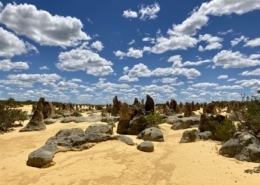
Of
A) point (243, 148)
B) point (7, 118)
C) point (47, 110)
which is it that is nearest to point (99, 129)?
point (243, 148)

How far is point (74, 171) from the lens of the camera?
41.7 feet

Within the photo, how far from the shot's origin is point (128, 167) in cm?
1352

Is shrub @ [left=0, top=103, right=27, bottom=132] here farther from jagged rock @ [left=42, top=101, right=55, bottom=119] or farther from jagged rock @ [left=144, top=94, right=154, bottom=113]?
jagged rock @ [left=144, top=94, right=154, bottom=113]

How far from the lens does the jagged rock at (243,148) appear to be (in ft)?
46.5

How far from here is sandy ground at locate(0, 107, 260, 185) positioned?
1174cm

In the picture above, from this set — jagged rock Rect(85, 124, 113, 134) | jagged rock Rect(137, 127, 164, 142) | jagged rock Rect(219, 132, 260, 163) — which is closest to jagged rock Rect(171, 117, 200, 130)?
jagged rock Rect(137, 127, 164, 142)

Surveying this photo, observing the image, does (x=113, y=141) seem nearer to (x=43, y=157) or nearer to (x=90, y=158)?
(x=90, y=158)

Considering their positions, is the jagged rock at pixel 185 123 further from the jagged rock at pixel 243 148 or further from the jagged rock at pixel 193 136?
the jagged rock at pixel 243 148

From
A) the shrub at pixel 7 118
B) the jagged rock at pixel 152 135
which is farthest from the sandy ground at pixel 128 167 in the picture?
the shrub at pixel 7 118

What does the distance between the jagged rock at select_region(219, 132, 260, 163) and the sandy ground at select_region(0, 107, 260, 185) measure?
0.58 meters

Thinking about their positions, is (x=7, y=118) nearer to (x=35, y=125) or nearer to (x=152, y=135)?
(x=35, y=125)

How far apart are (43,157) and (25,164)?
115 centimetres

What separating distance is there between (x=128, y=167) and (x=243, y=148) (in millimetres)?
6673

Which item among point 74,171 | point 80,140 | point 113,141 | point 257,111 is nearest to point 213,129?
point 257,111
